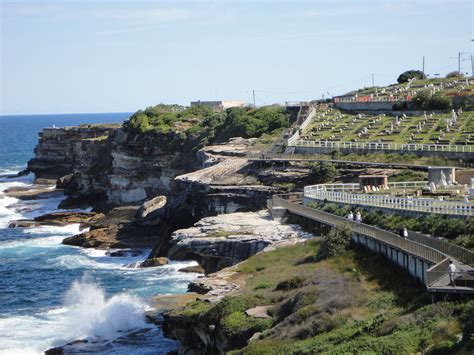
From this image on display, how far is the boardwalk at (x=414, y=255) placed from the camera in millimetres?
30500

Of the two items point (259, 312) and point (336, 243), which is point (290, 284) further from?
point (336, 243)

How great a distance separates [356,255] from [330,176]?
25955 millimetres

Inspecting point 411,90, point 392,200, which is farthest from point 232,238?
point 411,90

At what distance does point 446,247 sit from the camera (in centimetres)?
3609

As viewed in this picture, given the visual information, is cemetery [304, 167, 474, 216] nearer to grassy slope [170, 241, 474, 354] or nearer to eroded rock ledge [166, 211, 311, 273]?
eroded rock ledge [166, 211, 311, 273]

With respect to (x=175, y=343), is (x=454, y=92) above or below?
above

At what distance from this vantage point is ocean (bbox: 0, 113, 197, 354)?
47.8 metres

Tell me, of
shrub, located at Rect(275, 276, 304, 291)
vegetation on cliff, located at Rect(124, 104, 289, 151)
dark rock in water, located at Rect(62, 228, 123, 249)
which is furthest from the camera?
vegetation on cliff, located at Rect(124, 104, 289, 151)

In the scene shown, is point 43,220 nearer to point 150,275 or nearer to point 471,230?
point 150,275

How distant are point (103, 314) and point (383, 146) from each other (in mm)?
32292

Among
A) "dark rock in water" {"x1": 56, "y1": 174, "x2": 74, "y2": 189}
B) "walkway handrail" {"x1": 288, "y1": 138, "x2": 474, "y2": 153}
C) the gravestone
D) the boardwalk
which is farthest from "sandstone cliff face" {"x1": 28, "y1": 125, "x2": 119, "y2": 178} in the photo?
the boardwalk

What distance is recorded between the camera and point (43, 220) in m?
92.4

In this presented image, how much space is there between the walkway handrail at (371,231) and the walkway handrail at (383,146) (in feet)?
53.9

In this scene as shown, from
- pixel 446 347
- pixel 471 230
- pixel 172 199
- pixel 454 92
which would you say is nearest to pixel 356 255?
pixel 471 230
